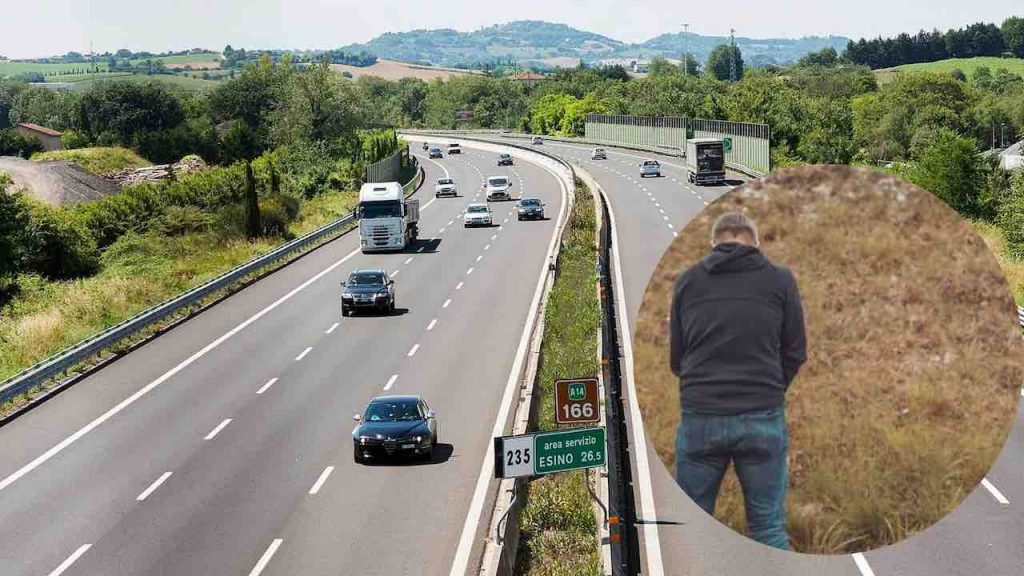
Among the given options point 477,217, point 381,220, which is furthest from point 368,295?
point 477,217

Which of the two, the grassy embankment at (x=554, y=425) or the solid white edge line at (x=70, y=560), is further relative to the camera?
the solid white edge line at (x=70, y=560)

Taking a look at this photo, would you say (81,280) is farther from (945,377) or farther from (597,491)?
(945,377)

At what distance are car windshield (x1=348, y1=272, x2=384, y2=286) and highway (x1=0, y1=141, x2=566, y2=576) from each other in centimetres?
159

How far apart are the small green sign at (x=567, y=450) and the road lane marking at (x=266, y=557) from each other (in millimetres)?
7296

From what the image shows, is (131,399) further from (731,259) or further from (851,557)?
(731,259)

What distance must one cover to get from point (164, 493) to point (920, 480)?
2327 cm

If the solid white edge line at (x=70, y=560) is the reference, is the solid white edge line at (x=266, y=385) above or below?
below

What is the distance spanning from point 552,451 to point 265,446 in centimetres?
1560

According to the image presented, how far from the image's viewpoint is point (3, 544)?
22.1 metres

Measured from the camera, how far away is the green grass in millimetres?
137750

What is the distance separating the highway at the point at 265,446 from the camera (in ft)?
69.8

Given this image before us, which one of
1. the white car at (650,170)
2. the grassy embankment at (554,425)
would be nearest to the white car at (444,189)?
the white car at (650,170)

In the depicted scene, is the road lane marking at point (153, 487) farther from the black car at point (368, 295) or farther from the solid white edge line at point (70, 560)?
the black car at point (368, 295)

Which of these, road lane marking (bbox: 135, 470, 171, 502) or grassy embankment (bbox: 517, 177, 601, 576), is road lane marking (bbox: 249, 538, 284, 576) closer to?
grassy embankment (bbox: 517, 177, 601, 576)
